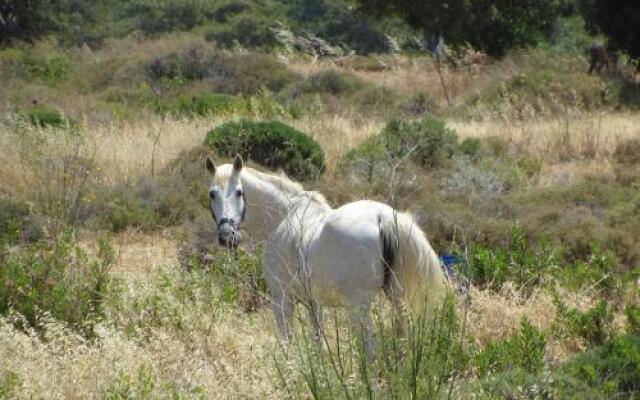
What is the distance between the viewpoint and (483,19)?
32.7m

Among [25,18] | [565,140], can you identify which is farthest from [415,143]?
[25,18]

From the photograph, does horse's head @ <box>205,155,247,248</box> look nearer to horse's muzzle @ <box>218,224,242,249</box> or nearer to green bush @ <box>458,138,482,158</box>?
horse's muzzle @ <box>218,224,242,249</box>

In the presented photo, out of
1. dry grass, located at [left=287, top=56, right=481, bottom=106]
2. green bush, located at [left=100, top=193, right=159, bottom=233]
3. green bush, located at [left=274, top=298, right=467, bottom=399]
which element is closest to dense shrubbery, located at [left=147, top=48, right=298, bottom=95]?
dry grass, located at [left=287, top=56, right=481, bottom=106]

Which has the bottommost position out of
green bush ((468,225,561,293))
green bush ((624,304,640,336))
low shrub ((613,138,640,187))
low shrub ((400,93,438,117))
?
low shrub ((400,93,438,117))

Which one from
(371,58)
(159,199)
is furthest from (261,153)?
(371,58)

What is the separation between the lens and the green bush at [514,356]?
18.9 feet

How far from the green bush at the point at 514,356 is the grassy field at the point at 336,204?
0.01 m

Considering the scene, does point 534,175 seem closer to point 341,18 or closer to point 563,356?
point 563,356

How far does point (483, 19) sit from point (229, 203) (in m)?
27.4

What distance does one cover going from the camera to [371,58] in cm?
3328

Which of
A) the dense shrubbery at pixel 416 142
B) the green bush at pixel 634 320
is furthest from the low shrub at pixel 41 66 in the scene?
the green bush at pixel 634 320

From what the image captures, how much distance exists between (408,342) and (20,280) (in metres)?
3.47

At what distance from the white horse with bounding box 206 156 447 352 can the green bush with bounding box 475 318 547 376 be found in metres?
0.44

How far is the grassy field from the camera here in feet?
16.8
